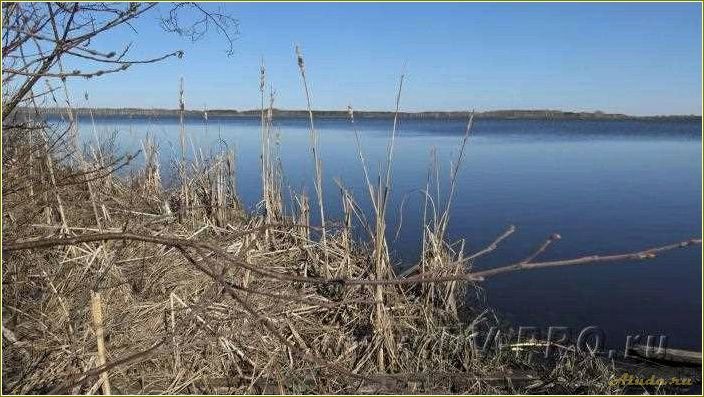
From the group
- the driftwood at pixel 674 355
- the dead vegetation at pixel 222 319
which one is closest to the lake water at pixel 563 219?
the driftwood at pixel 674 355

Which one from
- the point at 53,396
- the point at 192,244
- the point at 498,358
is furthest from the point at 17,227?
the point at 498,358

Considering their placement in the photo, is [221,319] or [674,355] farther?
[674,355]

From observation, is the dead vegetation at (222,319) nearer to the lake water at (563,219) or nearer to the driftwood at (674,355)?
the driftwood at (674,355)

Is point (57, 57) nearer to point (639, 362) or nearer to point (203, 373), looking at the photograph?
point (203, 373)

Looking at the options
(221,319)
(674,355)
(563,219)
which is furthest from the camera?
(563,219)

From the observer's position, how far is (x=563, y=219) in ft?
28.5

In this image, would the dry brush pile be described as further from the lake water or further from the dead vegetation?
the lake water

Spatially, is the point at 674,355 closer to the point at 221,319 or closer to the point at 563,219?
the point at 221,319

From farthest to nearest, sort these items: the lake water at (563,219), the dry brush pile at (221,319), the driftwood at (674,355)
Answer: the lake water at (563,219) → the driftwood at (674,355) → the dry brush pile at (221,319)

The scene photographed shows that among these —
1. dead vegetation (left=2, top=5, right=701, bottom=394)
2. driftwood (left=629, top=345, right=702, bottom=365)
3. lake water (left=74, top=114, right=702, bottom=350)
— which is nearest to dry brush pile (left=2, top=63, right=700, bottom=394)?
dead vegetation (left=2, top=5, right=701, bottom=394)

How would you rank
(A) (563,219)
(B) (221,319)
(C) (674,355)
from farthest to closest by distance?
(A) (563,219)
(C) (674,355)
(B) (221,319)

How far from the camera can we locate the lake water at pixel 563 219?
5.26m

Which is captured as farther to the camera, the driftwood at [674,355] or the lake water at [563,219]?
the lake water at [563,219]

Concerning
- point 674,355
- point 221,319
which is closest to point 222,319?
point 221,319
